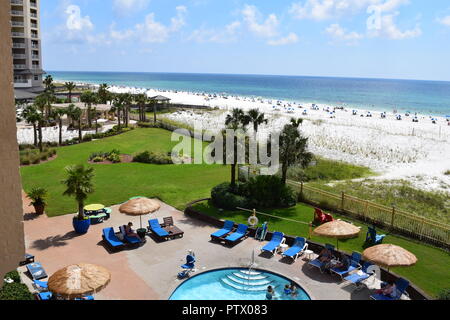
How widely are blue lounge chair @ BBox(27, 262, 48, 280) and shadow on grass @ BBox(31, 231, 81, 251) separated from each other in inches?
99.3

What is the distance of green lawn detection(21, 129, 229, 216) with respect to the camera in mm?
23828

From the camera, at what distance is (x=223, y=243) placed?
17938 mm

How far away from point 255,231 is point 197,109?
188 feet

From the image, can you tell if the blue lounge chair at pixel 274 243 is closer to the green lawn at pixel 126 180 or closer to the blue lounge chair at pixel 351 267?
the blue lounge chair at pixel 351 267

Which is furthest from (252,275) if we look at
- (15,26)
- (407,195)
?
(15,26)

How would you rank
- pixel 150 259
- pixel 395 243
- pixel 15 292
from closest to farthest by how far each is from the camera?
pixel 15 292, pixel 150 259, pixel 395 243

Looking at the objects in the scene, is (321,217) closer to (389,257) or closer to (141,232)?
(389,257)

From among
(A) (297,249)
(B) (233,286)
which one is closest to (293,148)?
(A) (297,249)

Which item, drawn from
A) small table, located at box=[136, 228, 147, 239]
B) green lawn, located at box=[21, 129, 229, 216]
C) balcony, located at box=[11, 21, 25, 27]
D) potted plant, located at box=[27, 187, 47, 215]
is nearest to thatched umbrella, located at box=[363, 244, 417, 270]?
small table, located at box=[136, 228, 147, 239]

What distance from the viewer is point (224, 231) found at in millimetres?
18516

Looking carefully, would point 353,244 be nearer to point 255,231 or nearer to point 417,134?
point 255,231

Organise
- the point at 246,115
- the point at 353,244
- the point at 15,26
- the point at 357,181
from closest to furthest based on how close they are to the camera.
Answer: the point at 353,244 < the point at 246,115 < the point at 357,181 < the point at 15,26

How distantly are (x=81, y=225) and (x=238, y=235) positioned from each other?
7.60 meters

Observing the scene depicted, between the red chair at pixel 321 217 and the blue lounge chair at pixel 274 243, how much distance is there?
341cm
